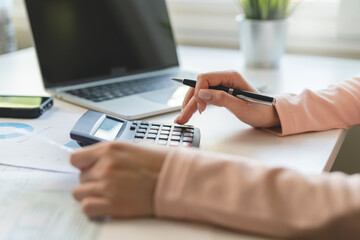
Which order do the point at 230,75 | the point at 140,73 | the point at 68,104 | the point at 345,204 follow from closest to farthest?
the point at 345,204
the point at 230,75
the point at 68,104
the point at 140,73

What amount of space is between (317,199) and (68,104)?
54cm

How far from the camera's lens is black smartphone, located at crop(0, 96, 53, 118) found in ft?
2.38

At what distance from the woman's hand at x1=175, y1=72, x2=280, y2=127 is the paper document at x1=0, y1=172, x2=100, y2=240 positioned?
0.24 meters

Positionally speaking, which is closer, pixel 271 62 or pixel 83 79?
pixel 83 79

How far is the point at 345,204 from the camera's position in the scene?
0.41 m

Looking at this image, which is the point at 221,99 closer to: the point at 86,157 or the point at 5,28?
the point at 86,157

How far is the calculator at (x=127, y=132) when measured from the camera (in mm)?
589

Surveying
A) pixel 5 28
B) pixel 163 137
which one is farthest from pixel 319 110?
pixel 5 28

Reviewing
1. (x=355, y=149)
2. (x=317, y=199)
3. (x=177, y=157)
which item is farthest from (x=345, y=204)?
(x=355, y=149)

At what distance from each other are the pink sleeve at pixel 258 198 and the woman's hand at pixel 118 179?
16mm

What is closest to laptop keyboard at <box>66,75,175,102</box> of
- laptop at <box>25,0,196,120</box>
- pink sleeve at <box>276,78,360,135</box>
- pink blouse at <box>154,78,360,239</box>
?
laptop at <box>25,0,196,120</box>

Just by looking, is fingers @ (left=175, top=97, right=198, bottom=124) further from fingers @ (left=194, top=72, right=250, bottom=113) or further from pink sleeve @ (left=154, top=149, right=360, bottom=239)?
pink sleeve @ (left=154, top=149, right=360, bottom=239)

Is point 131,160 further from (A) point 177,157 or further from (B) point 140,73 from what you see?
(B) point 140,73

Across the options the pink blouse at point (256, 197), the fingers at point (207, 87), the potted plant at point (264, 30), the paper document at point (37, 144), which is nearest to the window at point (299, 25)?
the potted plant at point (264, 30)
